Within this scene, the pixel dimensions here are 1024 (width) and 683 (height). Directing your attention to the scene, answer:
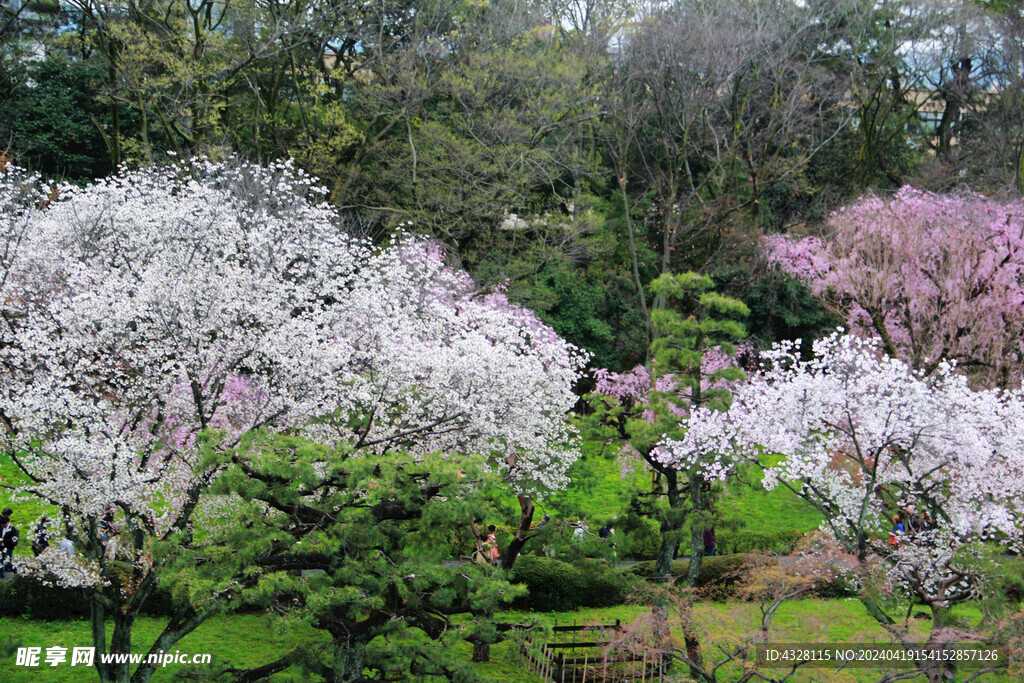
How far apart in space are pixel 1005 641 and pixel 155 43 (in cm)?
2464

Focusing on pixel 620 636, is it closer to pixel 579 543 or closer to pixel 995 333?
pixel 579 543

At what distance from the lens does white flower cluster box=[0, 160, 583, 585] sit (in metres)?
11.0

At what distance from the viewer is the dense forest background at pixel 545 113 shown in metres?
26.3

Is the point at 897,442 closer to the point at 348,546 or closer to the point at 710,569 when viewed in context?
the point at 348,546

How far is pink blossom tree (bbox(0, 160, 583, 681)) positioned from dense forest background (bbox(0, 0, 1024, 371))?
9.88 meters

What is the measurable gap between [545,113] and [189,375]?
1779 centimetres

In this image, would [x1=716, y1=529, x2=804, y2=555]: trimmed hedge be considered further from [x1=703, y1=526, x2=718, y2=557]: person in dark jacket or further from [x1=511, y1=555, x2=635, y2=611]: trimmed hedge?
[x1=511, y1=555, x2=635, y2=611]: trimmed hedge

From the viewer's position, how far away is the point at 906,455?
12.0 m

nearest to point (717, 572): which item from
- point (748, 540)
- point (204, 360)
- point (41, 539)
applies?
point (748, 540)

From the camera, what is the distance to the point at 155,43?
80.5 ft

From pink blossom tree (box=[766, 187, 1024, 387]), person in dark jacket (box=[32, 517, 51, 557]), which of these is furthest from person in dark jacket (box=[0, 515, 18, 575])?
pink blossom tree (box=[766, 187, 1024, 387])

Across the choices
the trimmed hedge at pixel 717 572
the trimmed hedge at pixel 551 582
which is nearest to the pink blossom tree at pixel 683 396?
the trimmed hedge at pixel 551 582

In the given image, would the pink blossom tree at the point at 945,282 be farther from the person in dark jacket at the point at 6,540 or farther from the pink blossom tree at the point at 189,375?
the person in dark jacket at the point at 6,540

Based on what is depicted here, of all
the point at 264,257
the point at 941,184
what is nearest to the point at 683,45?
the point at 941,184
